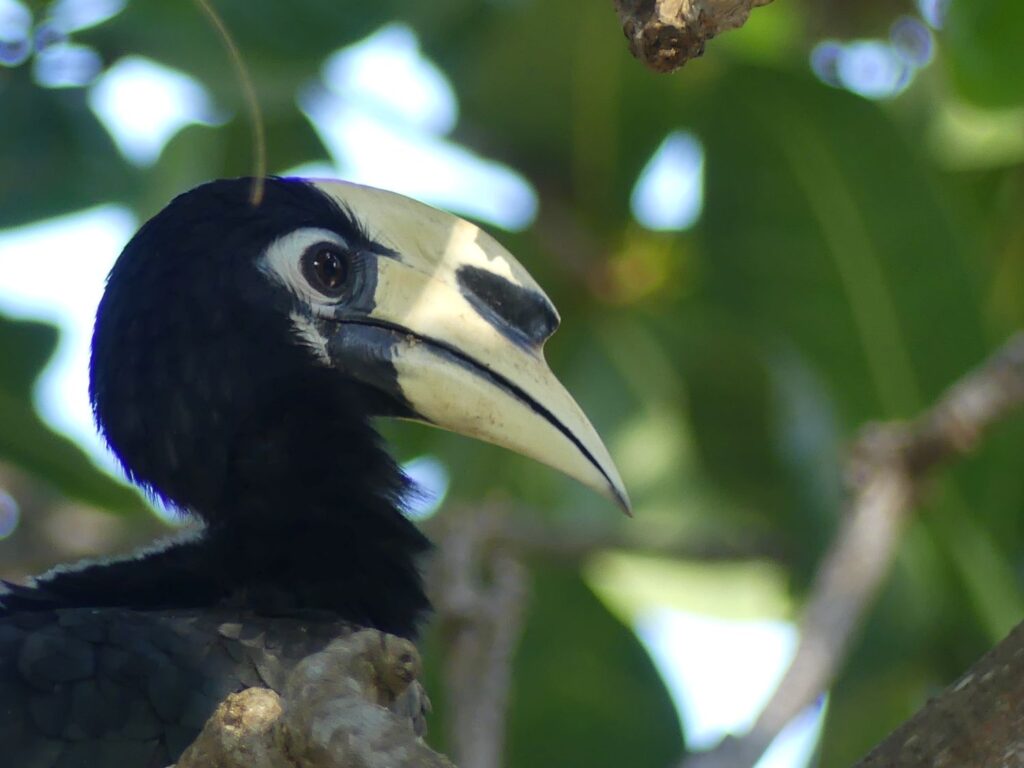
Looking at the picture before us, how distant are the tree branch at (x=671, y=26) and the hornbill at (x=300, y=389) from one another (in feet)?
3.15

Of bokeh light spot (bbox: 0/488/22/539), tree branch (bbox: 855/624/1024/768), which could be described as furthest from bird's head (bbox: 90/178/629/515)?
bokeh light spot (bbox: 0/488/22/539)

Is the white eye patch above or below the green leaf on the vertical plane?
below

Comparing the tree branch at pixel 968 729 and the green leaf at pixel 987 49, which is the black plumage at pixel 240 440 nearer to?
the tree branch at pixel 968 729

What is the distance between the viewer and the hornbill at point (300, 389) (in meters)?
2.49

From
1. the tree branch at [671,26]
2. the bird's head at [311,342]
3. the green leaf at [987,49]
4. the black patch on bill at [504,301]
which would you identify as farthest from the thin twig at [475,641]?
the green leaf at [987,49]

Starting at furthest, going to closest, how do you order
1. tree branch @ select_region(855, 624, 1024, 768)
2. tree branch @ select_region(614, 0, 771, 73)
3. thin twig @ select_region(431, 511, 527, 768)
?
thin twig @ select_region(431, 511, 527, 768)
tree branch @ select_region(855, 624, 1024, 768)
tree branch @ select_region(614, 0, 771, 73)

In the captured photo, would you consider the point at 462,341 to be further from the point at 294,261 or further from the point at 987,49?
the point at 987,49

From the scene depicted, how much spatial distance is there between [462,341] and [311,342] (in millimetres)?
230

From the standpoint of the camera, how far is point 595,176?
460cm

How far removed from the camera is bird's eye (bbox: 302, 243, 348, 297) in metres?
2.63

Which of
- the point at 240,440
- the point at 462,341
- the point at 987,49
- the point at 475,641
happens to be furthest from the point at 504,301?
the point at 987,49

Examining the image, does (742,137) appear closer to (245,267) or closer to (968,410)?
(968,410)

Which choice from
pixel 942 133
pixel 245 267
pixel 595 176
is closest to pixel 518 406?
pixel 245 267

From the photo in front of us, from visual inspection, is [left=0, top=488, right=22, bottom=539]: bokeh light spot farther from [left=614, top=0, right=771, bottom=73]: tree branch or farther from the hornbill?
[left=614, top=0, right=771, bottom=73]: tree branch
